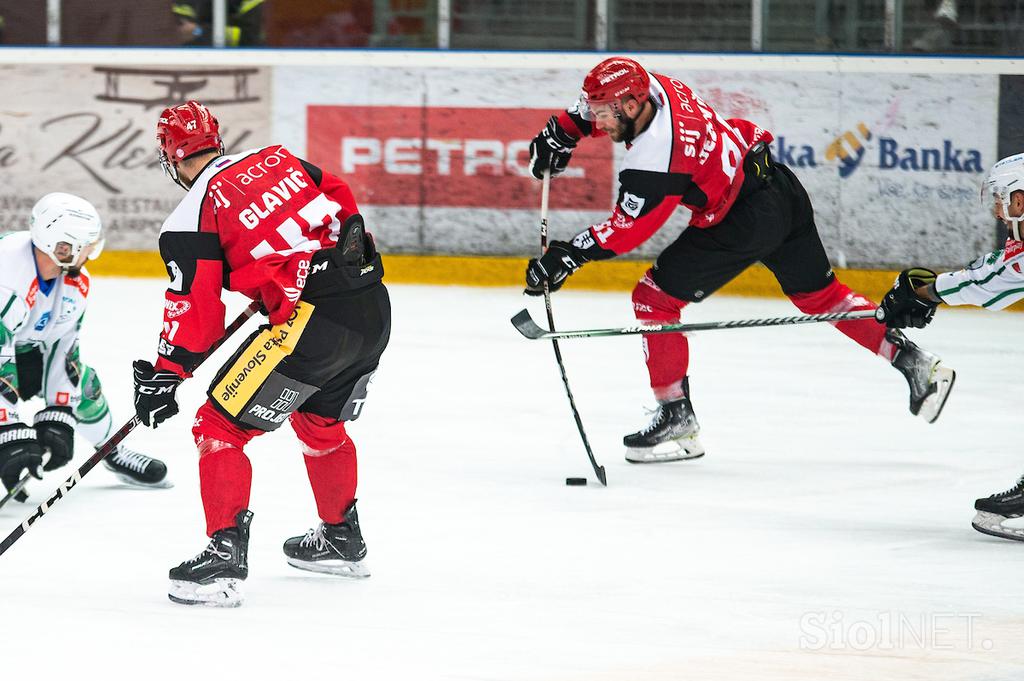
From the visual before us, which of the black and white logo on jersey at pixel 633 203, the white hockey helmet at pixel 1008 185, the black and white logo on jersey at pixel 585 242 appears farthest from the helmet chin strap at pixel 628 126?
the white hockey helmet at pixel 1008 185

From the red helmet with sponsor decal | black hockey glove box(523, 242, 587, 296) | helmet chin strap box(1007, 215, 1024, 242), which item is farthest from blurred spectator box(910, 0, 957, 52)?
the red helmet with sponsor decal

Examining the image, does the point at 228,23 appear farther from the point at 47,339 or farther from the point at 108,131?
the point at 47,339

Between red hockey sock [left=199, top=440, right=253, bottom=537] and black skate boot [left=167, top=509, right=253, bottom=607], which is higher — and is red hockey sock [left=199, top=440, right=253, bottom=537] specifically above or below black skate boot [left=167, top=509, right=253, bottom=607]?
above

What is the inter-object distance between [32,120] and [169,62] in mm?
859

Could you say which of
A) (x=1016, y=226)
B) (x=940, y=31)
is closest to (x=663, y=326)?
(x=1016, y=226)

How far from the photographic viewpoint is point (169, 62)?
8.35m

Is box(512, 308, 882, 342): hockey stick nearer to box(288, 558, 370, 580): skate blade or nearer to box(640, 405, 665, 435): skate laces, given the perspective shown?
box(640, 405, 665, 435): skate laces

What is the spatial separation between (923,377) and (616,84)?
1345 millimetres

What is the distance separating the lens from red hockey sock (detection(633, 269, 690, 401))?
4.55m

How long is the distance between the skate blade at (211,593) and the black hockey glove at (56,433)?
91 centimetres

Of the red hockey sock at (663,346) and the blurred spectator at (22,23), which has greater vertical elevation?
the blurred spectator at (22,23)

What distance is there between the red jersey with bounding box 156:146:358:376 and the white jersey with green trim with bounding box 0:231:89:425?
86cm

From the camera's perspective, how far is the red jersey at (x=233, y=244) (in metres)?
2.92

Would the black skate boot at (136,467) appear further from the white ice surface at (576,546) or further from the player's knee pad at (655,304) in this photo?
the player's knee pad at (655,304)
